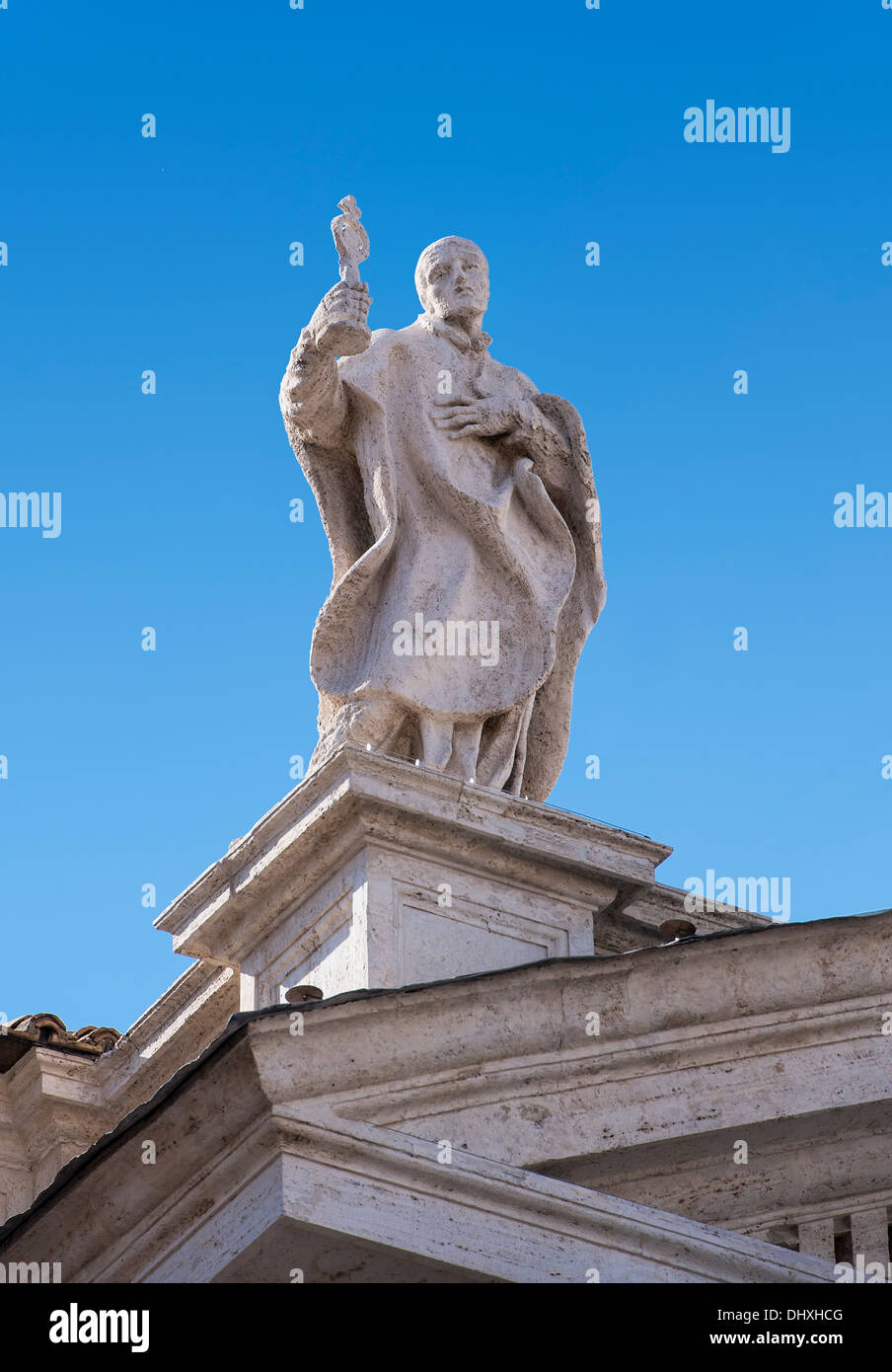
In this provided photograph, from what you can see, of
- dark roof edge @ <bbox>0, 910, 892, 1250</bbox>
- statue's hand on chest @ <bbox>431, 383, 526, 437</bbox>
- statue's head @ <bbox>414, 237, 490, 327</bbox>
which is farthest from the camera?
statue's head @ <bbox>414, 237, 490, 327</bbox>

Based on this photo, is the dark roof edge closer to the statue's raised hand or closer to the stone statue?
the stone statue

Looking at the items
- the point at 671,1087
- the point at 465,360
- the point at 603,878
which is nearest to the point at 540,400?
the point at 465,360

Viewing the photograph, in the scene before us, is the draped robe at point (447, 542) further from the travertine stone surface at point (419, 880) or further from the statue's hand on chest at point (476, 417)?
the travertine stone surface at point (419, 880)

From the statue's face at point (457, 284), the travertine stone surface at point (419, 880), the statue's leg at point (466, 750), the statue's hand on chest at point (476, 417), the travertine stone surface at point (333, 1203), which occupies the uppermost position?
the statue's face at point (457, 284)

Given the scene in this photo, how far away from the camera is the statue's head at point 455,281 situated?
41.2 feet

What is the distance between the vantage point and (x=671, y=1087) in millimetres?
9617

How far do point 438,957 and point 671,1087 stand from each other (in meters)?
1.35

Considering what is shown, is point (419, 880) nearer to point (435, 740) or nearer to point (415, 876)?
point (415, 876)

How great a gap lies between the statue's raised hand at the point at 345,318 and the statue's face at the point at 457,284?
4.00ft

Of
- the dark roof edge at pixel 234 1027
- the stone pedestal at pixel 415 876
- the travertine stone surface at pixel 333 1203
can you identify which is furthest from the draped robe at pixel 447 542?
the travertine stone surface at pixel 333 1203

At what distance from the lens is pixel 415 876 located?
10.8m

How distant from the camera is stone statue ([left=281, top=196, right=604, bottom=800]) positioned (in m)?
11.5

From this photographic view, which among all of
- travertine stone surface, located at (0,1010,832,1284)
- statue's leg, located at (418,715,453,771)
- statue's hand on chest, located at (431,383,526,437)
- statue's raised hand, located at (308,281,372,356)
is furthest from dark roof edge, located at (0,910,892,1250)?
statue's hand on chest, located at (431,383,526,437)

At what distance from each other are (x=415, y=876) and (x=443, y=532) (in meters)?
1.81
